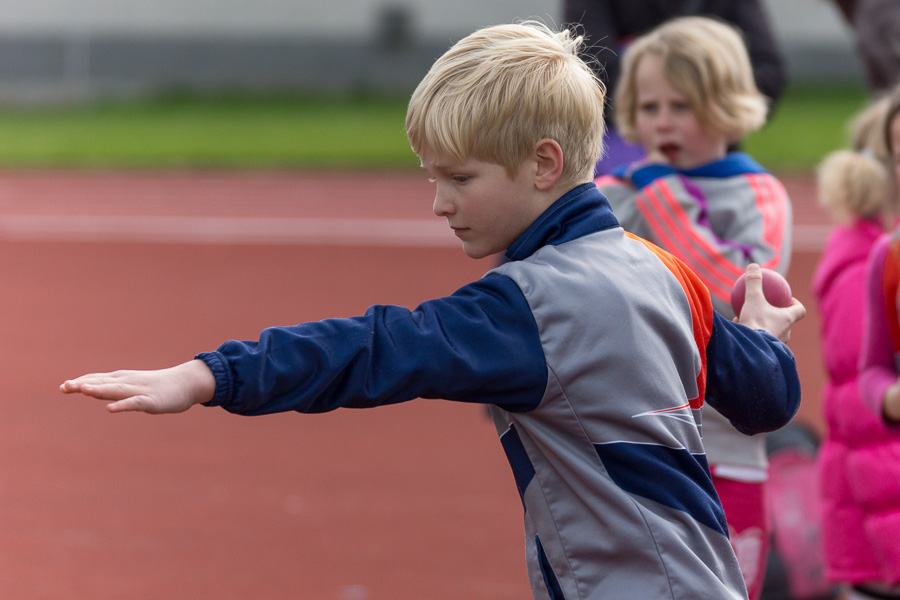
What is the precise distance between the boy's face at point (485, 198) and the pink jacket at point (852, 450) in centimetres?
146

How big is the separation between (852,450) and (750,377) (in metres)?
1.39

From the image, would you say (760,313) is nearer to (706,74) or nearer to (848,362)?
(706,74)

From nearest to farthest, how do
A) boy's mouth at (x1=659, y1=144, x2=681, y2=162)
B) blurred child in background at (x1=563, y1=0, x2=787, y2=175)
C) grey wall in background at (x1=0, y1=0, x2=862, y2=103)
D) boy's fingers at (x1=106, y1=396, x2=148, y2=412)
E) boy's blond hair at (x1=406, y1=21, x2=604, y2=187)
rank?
boy's fingers at (x1=106, y1=396, x2=148, y2=412)
boy's blond hair at (x1=406, y1=21, x2=604, y2=187)
boy's mouth at (x1=659, y1=144, x2=681, y2=162)
blurred child in background at (x1=563, y1=0, x2=787, y2=175)
grey wall in background at (x1=0, y1=0, x2=862, y2=103)

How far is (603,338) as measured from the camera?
171 cm

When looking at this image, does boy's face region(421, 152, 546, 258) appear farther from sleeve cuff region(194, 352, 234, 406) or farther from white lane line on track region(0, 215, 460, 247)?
white lane line on track region(0, 215, 460, 247)

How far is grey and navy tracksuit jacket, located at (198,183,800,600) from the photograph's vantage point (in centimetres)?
165

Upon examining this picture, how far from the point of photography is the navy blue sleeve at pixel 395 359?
160 cm

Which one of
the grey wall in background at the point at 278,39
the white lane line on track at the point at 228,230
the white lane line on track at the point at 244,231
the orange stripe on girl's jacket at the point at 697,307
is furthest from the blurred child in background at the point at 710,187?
the grey wall in background at the point at 278,39

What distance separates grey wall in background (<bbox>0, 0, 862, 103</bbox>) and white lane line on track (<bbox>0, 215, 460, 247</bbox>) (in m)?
14.3

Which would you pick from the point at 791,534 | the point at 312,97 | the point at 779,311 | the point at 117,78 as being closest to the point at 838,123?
the point at 312,97

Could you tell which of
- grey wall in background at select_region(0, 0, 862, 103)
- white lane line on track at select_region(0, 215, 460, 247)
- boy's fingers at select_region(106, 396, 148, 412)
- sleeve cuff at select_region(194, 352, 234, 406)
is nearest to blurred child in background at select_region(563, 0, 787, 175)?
sleeve cuff at select_region(194, 352, 234, 406)

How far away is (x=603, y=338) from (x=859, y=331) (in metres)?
1.81

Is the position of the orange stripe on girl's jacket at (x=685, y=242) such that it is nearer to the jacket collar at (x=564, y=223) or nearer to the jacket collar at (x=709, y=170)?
the jacket collar at (x=709, y=170)

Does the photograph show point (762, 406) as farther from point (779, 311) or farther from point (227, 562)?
point (227, 562)
